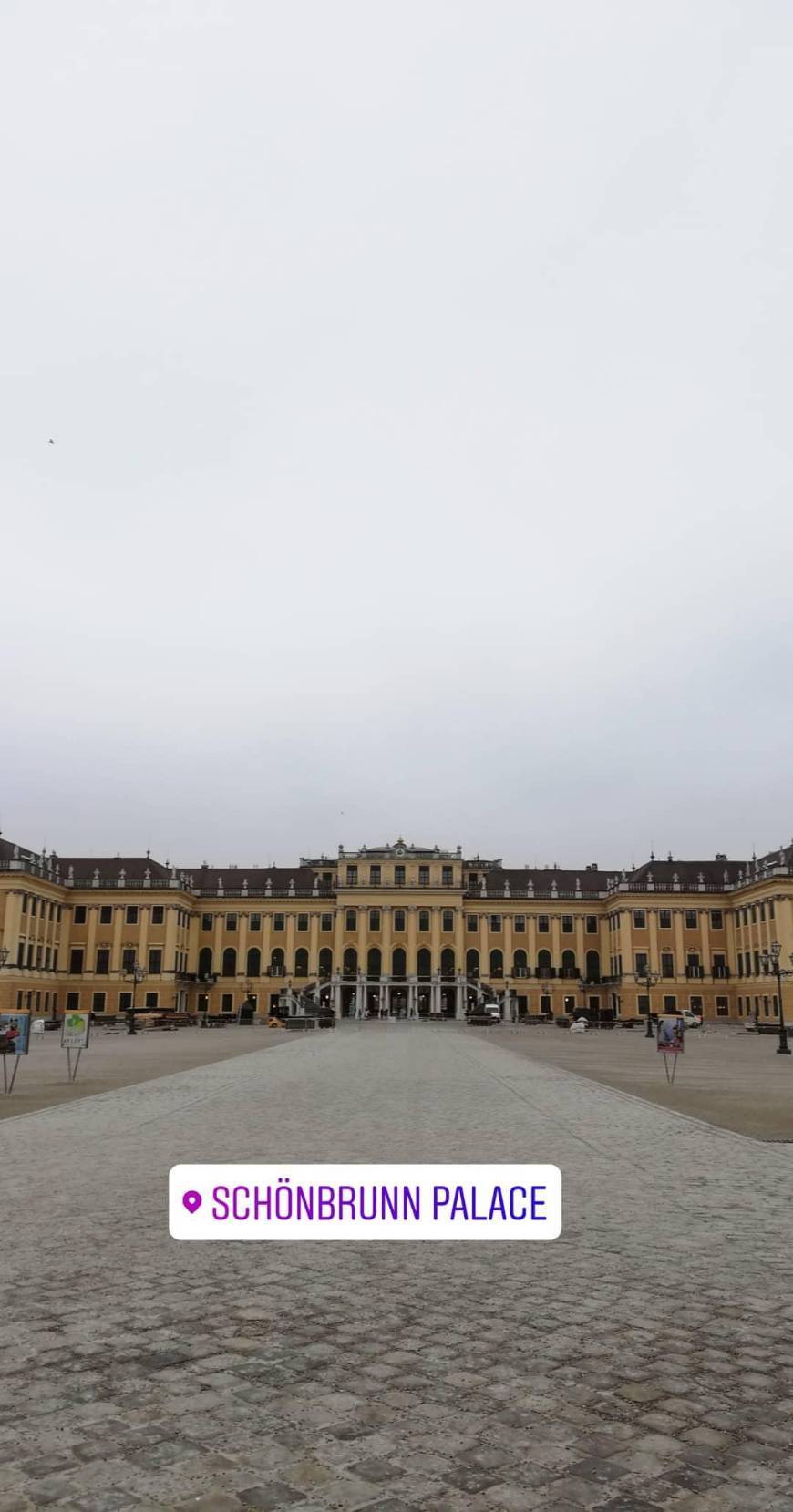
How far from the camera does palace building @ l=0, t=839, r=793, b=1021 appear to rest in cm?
10162

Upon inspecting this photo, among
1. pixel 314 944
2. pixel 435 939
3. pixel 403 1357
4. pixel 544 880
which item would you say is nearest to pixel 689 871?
pixel 544 880

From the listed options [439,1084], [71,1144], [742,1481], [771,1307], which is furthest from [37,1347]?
[439,1084]

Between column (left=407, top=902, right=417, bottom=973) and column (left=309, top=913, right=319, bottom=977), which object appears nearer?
column (left=407, top=902, right=417, bottom=973)

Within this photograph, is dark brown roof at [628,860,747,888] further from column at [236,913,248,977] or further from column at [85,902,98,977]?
column at [85,902,98,977]

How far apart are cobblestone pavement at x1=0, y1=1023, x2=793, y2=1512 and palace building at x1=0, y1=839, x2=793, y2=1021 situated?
91.1 m

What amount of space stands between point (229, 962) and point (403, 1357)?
109063 millimetres

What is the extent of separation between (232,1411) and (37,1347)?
1.58 m

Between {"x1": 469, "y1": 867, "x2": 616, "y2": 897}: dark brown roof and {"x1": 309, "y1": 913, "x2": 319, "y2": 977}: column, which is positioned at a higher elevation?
{"x1": 469, "y1": 867, "x2": 616, "y2": 897}: dark brown roof

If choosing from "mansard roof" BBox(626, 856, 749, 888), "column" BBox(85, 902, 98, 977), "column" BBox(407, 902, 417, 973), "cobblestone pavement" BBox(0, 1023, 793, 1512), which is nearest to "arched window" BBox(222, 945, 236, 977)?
"column" BBox(85, 902, 98, 977)

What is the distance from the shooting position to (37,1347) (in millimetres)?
6031

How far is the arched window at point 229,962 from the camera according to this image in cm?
11150

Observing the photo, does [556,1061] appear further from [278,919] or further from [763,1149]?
[278,919]

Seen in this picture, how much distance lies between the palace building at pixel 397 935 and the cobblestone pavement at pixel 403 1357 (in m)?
91.1

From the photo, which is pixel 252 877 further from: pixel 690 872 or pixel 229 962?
pixel 690 872
